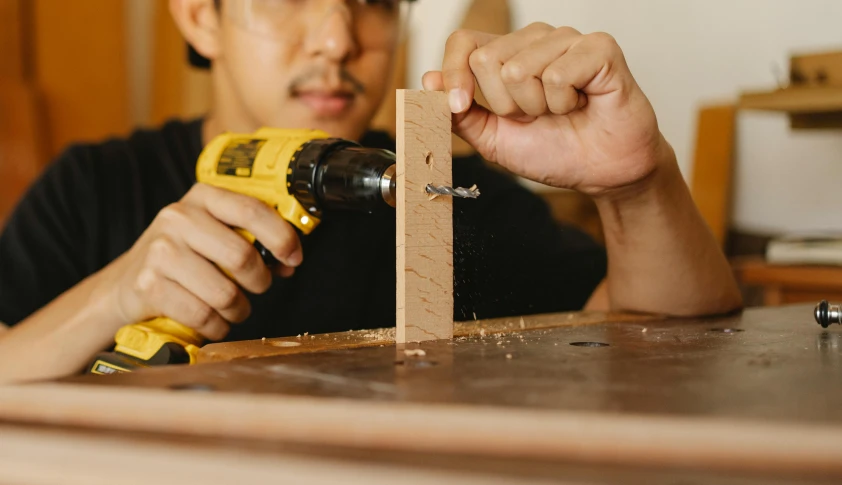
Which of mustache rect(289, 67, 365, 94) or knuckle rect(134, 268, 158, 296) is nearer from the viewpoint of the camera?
knuckle rect(134, 268, 158, 296)

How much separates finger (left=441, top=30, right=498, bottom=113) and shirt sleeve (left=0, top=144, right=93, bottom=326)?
0.95 meters

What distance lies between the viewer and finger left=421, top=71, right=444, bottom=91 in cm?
95

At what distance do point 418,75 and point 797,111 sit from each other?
1.48 m

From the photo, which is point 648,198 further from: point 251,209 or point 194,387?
point 194,387

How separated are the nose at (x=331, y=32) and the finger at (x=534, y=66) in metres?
0.56

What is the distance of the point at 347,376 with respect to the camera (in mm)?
612

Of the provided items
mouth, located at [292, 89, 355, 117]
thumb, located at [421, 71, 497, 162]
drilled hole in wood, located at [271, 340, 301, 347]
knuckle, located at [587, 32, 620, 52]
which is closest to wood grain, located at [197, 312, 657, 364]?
drilled hole in wood, located at [271, 340, 301, 347]

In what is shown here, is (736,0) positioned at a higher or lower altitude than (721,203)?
higher

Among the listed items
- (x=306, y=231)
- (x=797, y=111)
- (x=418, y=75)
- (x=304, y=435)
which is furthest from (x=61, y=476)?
(x=418, y=75)

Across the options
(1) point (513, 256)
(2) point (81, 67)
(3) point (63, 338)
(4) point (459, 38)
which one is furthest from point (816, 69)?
(2) point (81, 67)

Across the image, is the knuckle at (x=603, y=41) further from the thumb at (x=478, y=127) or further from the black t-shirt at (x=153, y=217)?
the black t-shirt at (x=153, y=217)

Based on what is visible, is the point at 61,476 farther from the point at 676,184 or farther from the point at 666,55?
the point at 666,55

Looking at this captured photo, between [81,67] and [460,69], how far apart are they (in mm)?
2541

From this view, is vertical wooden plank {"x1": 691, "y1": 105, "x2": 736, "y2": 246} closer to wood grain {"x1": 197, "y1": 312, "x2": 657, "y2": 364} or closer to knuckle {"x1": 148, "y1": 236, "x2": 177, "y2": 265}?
wood grain {"x1": 197, "y1": 312, "x2": 657, "y2": 364}
